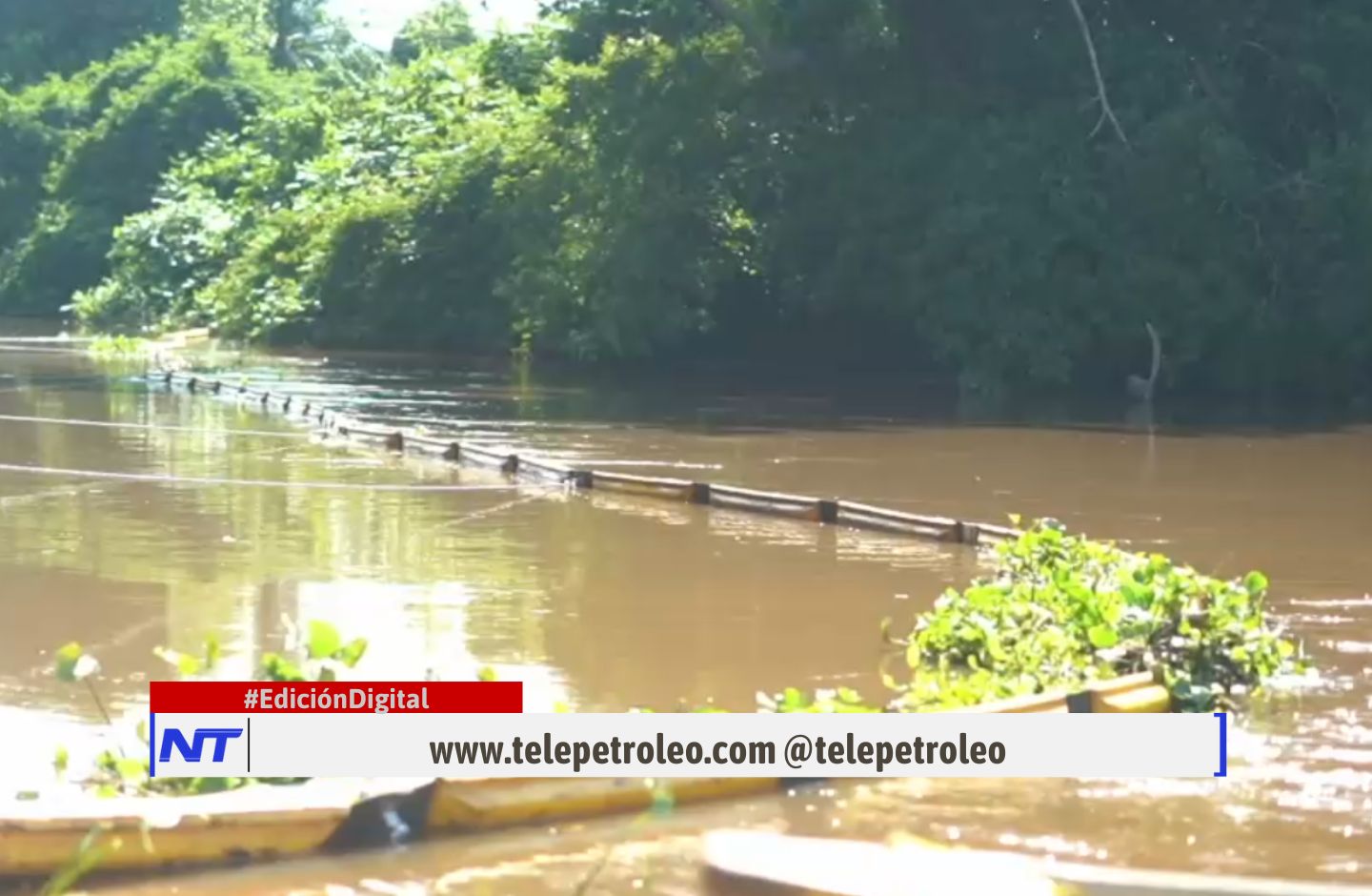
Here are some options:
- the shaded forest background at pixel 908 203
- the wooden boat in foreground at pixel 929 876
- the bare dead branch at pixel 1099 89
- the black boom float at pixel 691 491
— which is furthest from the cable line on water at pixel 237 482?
the bare dead branch at pixel 1099 89

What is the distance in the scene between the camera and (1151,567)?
916cm

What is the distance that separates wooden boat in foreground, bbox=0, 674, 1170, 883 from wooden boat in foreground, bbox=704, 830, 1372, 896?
1.13 meters

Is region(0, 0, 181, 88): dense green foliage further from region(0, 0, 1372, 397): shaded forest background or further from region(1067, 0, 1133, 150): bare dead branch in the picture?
region(1067, 0, 1133, 150): bare dead branch

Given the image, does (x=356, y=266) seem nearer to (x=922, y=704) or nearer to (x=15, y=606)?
(x=15, y=606)

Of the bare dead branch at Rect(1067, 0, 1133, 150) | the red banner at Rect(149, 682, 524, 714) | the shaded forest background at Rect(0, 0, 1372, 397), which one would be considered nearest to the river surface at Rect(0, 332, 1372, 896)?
the red banner at Rect(149, 682, 524, 714)

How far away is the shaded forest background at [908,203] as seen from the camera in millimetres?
23766

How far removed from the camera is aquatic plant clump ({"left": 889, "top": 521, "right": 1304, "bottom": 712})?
850cm

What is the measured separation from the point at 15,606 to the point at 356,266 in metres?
22.5

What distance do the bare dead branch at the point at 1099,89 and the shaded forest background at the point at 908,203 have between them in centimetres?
Result: 6

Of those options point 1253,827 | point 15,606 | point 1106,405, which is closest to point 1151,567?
point 1253,827

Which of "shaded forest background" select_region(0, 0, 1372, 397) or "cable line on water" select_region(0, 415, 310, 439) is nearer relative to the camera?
"cable line on water" select_region(0, 415, 310, 439)
